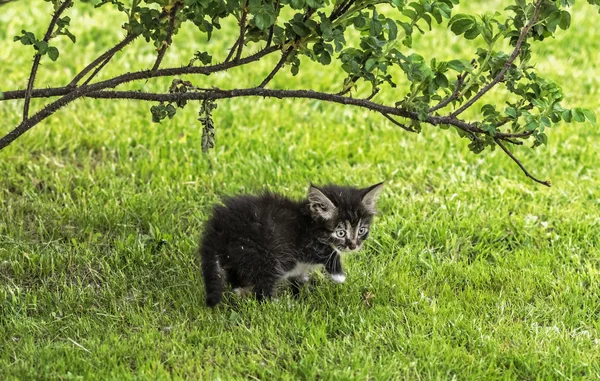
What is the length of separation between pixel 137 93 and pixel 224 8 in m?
0.93

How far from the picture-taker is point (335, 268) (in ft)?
19.6

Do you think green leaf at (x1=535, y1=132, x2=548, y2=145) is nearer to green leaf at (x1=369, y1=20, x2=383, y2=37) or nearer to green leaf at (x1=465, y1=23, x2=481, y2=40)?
green leaf at (x1=465, y1=23, x2=481, y2=40)

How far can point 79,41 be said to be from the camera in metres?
10.7

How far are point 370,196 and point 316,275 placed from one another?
71 cm

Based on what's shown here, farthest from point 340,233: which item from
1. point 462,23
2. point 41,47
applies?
point 41,47

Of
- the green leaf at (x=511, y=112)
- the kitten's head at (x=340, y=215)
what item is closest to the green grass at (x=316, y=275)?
the kitten's head at (x=340, y=215)

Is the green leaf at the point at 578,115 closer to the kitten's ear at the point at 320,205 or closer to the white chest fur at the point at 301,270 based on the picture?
the kitten's ear at the point at 320,205

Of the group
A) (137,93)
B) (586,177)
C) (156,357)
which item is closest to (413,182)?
(586,177)

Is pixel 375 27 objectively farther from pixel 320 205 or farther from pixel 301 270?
pixel 301 270

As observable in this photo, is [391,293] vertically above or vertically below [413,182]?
below

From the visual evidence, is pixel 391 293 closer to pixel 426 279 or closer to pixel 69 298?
pixel 426 279

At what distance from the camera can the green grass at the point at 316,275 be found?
5.12m

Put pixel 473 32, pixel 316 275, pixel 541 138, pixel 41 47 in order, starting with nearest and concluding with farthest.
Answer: pixel 41 47 → pixel 473 32 → pixel 541 138 → pixel 316 275

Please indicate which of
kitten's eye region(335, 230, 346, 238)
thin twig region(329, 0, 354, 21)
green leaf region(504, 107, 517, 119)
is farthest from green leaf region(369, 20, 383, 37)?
kitten's eye region(335, 230, 346, 238)
